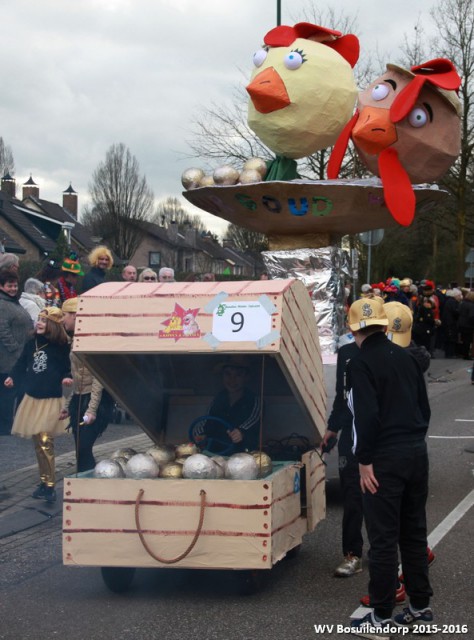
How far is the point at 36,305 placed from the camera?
36.2 ft

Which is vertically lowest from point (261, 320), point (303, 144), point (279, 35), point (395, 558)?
point (395, 558)

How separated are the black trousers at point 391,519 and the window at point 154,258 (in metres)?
73.5

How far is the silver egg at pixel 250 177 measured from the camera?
30.9ft

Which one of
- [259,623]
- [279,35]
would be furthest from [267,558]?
[279,35]

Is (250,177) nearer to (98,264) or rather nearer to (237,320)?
(98,264)

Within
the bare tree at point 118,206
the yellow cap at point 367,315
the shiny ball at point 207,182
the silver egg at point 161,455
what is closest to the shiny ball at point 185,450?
the silver egg at point 161,455

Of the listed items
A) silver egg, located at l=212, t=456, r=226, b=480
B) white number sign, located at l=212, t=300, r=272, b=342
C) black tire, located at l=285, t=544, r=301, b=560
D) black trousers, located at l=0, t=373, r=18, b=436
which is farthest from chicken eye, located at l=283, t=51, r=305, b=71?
black tire, located at l=285, t=544, r=301, b=560

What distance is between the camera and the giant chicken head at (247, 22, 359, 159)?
30.1 ft

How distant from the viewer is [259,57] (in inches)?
368

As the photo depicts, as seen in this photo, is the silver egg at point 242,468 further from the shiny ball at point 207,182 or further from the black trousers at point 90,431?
the shiny ball at point 207,182

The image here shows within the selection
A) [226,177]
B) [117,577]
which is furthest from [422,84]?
[117,577]

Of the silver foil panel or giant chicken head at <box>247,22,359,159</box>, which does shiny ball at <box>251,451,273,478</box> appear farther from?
giant chicken head at <box>247,22,359,159</box>

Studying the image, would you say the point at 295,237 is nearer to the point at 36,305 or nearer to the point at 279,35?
the point at 279,35

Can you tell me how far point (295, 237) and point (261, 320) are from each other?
4765 millimetres
